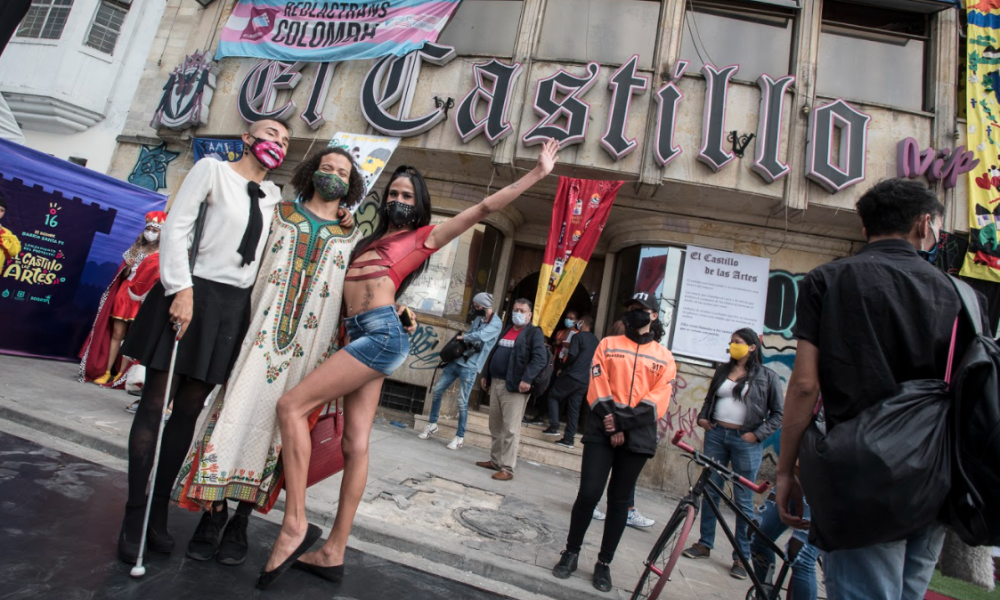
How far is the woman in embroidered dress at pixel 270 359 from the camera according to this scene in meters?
2.40

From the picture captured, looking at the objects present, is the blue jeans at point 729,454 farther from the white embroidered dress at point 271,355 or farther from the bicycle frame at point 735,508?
the white embroidered dress at point 271,355

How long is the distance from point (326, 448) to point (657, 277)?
6.97 meters

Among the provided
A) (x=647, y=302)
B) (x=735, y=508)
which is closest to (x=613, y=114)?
(x=647, y=302)

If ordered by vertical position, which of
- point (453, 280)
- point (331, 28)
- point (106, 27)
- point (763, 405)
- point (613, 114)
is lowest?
point (763, 405)

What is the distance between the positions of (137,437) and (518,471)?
4.96 metres

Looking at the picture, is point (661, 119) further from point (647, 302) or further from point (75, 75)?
point (75, 75)

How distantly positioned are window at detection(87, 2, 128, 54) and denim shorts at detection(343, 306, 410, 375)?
41.2ft

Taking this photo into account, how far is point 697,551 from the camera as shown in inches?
177

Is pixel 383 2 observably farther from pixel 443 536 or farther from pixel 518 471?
pixel 443 536

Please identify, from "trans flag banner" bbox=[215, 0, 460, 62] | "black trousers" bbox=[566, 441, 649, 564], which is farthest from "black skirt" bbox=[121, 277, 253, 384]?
"trans flag banner" bbox=[215, 0, 460, 62]

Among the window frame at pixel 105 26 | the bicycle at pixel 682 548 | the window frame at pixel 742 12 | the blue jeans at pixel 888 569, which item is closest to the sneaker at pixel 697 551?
the bicycle at pixel 682 548

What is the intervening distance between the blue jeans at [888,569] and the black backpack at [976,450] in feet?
0.35

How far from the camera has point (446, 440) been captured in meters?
7.77

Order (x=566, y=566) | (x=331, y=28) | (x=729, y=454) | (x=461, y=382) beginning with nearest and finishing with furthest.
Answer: (x=566, y=566) < (x=729, y=454) < (x=461, y=382) < (x=331, y=28)
